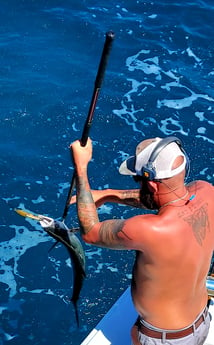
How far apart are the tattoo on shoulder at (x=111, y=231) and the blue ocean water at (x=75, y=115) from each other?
2.97 metres

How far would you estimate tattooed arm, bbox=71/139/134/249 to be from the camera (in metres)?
3.16

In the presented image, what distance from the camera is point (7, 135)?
7.92 m

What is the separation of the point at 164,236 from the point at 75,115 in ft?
18.1

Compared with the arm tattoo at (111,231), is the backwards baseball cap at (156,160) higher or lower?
higher

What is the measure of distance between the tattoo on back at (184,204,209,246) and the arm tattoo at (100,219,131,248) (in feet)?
1.30

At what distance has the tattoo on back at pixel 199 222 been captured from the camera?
10.2 ft

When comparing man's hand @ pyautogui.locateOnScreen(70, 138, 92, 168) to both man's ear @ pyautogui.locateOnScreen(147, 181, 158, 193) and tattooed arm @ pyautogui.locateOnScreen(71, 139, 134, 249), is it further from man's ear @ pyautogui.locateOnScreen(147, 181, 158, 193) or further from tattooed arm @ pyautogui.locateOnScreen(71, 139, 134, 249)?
man's ear @ pyautogui.locateOnScreen(147, 181, 158, 193)

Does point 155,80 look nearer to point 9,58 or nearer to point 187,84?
point 187,84

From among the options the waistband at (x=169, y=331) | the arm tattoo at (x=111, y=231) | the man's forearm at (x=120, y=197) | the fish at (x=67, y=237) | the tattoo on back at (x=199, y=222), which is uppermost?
the tattoo on back at (x=199, y=222)

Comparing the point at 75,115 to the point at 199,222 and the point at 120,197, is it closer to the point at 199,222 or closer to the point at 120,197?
the point at 120,197

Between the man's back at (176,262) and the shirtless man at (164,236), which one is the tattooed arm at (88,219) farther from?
the man's back at (176,262)

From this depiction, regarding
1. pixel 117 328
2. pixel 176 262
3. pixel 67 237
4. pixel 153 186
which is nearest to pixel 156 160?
pixel 153 186

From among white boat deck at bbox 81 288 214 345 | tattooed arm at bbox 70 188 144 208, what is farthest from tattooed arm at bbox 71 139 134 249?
white boat deck at bbox 81 288 214 345

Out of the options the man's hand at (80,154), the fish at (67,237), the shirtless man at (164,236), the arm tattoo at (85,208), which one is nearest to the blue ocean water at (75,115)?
the fish at (67,237)
